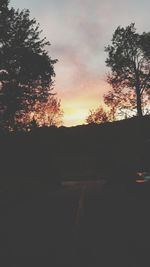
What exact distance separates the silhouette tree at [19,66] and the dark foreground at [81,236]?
57.5 ft

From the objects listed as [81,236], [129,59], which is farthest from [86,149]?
[81,236]

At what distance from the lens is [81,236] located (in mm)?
11195

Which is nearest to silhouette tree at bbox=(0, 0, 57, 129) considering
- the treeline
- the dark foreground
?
the treeline

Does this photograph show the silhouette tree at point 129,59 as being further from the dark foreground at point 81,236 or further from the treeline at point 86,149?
the dark foreground at point 81,236

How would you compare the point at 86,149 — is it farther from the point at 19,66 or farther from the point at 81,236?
the point at 81,236

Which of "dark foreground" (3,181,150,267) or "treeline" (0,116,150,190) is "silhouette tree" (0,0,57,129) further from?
"dark foreground" (3,181,150,267)

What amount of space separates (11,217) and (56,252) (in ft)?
26.8

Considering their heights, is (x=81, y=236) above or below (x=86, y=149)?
below

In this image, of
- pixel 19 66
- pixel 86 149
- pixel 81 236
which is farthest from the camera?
pixel 86 149

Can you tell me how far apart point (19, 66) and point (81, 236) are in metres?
27.3

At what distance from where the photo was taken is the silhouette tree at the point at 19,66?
36.2 meters

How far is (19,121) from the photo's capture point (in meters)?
38.6

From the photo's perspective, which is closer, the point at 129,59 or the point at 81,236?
the point at 81,236

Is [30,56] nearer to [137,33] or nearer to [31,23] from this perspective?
[31,23]
